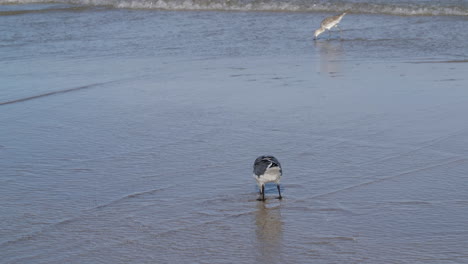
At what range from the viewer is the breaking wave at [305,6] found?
1500 centimetres

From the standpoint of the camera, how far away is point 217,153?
20.8 feet

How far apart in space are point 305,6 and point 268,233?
1346 centimetres

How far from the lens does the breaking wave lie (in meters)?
15.0

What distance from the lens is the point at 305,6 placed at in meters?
17.4

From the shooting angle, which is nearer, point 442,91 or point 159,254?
point 159,254

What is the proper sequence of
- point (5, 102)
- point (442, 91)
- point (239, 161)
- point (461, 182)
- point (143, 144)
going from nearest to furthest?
point (461, 182), point (239, 161), point (143, 144), point (442, 91), point (5, 102)

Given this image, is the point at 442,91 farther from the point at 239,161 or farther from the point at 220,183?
the point at 220,183

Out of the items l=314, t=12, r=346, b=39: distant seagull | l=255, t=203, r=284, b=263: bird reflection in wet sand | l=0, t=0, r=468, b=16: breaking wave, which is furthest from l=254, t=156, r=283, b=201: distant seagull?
l=0, t=0, r=468, b=16: breaking wave

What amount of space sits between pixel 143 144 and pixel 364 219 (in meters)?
2.70

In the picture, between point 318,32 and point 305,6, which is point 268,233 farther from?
point 305,6

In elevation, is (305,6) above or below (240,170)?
below

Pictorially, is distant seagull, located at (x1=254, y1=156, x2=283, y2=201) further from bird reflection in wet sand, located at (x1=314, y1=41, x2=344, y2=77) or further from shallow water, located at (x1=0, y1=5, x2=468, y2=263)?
bird reflection in wet sand, located at (x1=314, y1=41, x2=344, y2=77)

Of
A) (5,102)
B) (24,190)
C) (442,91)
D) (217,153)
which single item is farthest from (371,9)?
(24,190)

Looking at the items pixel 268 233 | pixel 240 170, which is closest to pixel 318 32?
pixel 240 170
